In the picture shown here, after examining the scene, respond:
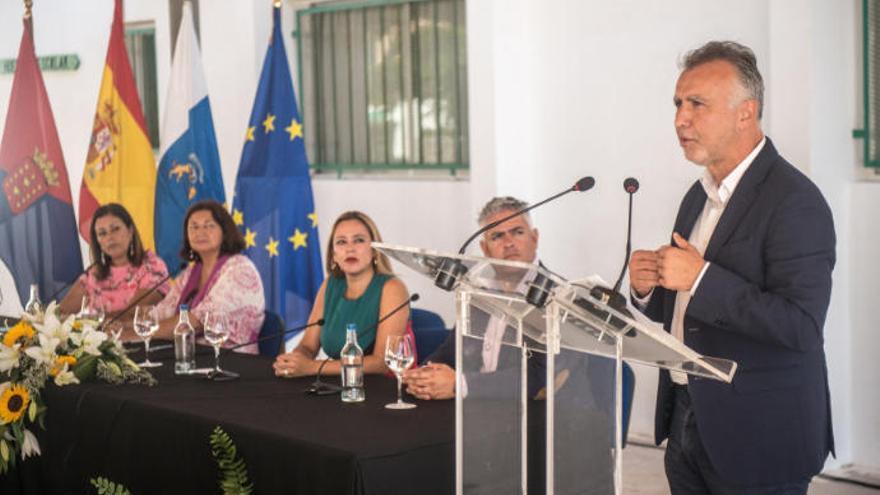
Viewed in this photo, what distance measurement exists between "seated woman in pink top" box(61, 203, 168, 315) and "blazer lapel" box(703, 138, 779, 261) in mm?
3599

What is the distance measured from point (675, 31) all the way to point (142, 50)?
4195mm

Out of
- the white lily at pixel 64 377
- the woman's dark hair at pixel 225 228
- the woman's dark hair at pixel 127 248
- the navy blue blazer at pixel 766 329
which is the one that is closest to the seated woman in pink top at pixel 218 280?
the woman's dark hair at pixel 225 228

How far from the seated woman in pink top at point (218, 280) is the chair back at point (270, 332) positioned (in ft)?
0.09

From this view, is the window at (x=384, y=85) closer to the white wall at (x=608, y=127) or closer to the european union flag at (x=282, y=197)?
the white wall at (x=608, y=127)

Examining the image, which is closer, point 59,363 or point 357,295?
point 59,363

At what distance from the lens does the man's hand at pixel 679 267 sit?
7.89 feet

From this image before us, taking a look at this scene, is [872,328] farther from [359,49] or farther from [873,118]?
[359,49]

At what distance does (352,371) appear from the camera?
352 cm

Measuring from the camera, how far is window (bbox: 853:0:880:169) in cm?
476

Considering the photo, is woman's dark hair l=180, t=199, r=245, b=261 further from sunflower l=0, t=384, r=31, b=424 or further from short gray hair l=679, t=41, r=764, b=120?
short gray hair l=679, t=41, r=764, b=120

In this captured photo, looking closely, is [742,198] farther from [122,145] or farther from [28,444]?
[122,145]

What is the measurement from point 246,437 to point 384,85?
13.0ft

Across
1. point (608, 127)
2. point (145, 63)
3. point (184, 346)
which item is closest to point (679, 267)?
point (184, 346)

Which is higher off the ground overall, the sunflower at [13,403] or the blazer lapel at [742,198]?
the blazer lapel at [742,198]
